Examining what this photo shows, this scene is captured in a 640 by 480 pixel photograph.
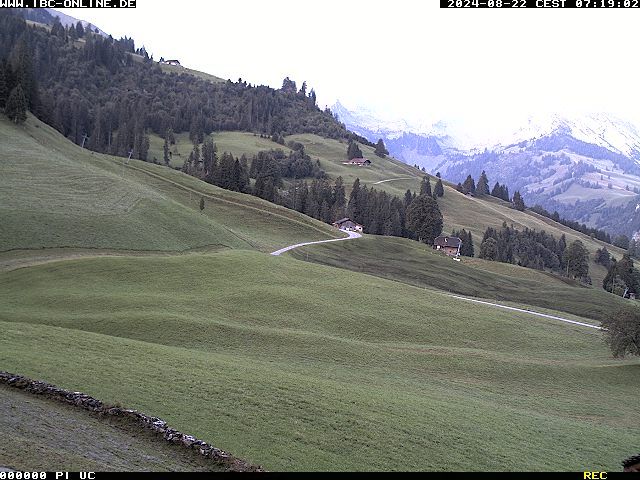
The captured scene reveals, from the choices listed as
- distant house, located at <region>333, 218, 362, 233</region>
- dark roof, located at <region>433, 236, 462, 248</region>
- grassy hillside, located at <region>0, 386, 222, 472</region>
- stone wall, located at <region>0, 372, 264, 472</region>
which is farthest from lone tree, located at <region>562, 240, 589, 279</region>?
grassy hillside, located at <region>0, 386, 222, 472</region>

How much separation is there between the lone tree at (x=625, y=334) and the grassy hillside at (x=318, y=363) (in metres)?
2.51

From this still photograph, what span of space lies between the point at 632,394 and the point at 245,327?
32839 mm

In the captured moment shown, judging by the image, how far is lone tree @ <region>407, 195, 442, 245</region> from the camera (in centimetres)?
15150

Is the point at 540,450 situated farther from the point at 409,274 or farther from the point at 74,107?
the point at 74,107

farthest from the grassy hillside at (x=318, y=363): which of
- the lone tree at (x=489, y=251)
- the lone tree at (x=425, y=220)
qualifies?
the lone tree at (x=489, y=251)

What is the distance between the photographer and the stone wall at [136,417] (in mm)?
19609

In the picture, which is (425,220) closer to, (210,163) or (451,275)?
(451,275)

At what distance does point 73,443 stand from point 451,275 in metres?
94.3

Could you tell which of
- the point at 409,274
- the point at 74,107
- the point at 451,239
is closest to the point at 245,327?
the point at 409,274

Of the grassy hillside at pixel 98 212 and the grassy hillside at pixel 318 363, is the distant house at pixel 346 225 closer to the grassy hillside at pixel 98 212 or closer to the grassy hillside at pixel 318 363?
the grassy hillside at pixel 98 212

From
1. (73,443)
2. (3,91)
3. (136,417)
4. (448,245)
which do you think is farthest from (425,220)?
(73,443)

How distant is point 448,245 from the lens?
14950cm

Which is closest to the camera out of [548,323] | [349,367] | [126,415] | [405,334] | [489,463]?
[126,415]

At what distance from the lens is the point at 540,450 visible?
27281 mm
